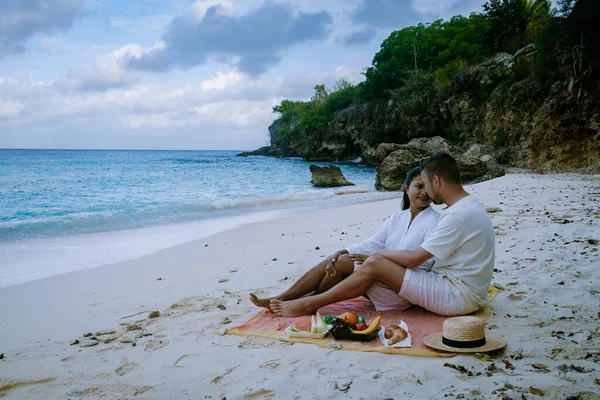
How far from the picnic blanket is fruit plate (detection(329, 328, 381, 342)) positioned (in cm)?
4

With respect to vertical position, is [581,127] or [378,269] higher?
[581,127]

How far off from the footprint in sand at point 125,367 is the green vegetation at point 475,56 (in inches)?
831

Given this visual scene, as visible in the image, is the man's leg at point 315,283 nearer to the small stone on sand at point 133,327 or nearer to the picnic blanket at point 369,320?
the picnic blanket at point 369,320

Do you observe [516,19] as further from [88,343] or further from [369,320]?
[88,343]

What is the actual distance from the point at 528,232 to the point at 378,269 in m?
4.16

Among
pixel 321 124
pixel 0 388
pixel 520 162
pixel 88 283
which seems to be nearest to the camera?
pixel 0 388

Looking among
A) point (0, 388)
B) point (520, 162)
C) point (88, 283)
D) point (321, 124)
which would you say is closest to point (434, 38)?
point (321, 124)

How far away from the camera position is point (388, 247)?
5.15 m

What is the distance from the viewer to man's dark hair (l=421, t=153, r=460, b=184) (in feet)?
14.0

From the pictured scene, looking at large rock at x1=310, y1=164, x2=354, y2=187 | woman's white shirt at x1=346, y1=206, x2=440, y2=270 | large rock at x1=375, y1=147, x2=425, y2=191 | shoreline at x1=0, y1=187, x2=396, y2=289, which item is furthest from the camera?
large rock at x1=310, y1=164, x2=354, y2=187

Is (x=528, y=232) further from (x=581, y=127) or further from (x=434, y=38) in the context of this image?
(x=434, y=38)

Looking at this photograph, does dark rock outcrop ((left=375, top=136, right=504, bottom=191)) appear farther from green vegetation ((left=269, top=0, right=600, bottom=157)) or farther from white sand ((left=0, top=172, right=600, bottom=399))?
white sand ((left=0, top=172, right=600, bottom=399))

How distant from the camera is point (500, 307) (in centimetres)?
466

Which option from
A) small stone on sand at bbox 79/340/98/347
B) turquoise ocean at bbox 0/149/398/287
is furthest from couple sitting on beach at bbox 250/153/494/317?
turquoise ocean at bbox 0/149/398/287
